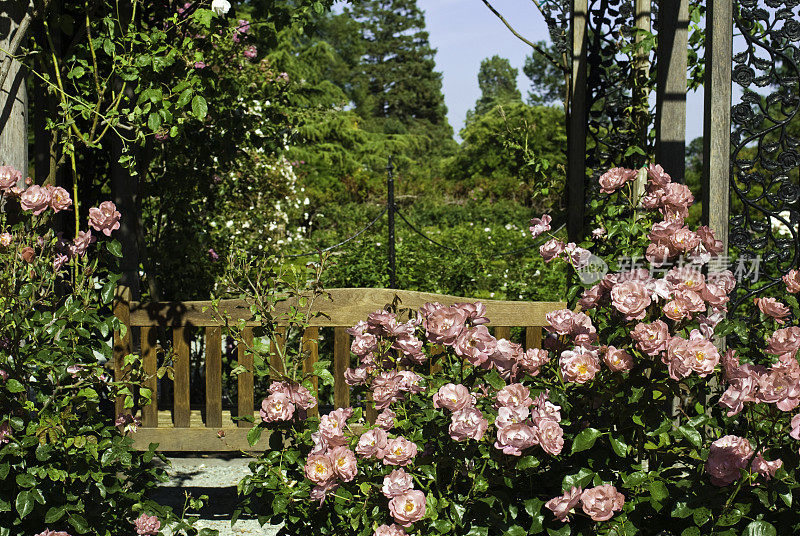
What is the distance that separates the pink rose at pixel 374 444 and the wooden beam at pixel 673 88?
6.54ft

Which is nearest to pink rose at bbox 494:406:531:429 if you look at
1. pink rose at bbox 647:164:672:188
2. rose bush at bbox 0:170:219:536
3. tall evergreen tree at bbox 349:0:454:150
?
pink rose at bbox 647:164:672:188

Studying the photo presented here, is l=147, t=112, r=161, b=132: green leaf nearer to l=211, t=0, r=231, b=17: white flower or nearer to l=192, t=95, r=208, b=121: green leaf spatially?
l=192, t=95, r=208, b=121: green leaf

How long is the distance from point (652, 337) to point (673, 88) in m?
1.83

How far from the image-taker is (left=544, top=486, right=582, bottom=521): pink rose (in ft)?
6.18

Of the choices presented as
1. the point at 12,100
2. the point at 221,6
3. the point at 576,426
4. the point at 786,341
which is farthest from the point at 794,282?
the point at 12,100

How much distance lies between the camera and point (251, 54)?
16.6 feet

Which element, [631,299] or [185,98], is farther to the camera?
[185,98]

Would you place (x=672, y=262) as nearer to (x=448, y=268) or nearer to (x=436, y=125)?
(x=448, y=268)

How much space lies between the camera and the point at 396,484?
1.89 meters

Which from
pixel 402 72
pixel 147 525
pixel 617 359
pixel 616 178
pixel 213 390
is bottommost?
pixel 147 525

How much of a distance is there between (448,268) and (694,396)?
3999 millimetres

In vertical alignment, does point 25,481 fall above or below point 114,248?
below

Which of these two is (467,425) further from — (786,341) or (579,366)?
(786,341)

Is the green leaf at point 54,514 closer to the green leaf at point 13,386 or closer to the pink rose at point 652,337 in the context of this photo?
the green leaf at point 13,386
